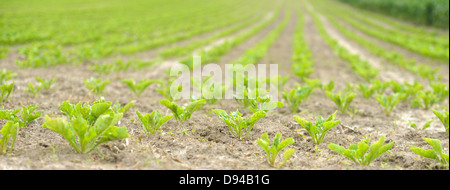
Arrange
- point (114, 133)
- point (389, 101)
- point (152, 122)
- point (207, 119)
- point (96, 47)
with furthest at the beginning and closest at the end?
1. point (96, 47)
2. point (389, 101)
3. point (207, 119)
4. point (152, 122)
5. point (114, 133)

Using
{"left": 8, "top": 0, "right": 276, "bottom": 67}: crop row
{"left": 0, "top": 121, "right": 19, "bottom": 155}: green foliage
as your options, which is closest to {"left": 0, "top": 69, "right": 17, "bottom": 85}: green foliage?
{"left": 8, "top": 0, "right": 276, "bottom": 67}: crop row

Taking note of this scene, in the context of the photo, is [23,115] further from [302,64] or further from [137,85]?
[302,64]

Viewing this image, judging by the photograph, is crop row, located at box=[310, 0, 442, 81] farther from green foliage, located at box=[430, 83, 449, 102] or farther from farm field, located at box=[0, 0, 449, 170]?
green foliage, located at box=[430, 83, 449, 102]

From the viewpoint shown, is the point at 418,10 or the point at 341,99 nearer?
the point at 341,99

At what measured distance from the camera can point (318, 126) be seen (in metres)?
3.62

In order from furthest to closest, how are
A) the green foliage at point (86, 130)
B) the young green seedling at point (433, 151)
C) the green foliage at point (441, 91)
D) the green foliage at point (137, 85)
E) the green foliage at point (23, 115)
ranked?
the green foliage at point (441, 91) < the green foliage at point (137, 85) < the green foliage at point (23, 115) < the young green seedling at point (433, 151) < the green foliage at point (86, 130)

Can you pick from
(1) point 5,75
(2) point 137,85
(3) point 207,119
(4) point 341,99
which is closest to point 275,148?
(3) point 207,119

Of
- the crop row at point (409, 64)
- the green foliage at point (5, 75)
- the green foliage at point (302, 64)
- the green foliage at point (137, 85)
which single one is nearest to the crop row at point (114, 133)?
the green foliage at point (137, 85)

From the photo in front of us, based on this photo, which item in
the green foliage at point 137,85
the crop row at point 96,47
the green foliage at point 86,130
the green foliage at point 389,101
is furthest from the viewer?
the crop row at point 96,47

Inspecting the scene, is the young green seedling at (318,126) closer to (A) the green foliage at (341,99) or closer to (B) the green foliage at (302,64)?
(A) the green foliage at (341,99)

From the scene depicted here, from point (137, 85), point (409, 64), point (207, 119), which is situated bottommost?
point (207, 119)

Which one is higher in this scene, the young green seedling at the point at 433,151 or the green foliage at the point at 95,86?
the green foliage at the point at 95,86

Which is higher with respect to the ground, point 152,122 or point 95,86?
point 95,86

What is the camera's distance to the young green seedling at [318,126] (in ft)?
11.4
